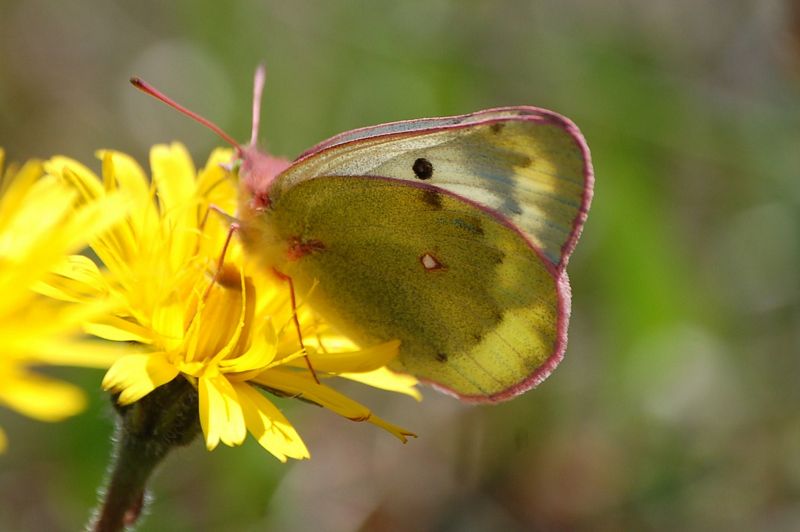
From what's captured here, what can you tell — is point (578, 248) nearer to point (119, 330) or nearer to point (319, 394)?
point (319, 394)

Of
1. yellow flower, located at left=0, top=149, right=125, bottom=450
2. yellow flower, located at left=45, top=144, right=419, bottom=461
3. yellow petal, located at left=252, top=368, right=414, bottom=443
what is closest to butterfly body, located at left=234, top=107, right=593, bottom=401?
yellow flower, located at left=45, top=144, right=419, bottom=461

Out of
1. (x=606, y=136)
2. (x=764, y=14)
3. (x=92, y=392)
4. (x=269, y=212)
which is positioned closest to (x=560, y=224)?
(x=269, y=212)

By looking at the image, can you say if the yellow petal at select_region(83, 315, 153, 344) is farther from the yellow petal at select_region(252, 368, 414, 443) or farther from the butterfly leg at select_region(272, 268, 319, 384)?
the butterfly leg at select_region(272, 268, 319, 384)

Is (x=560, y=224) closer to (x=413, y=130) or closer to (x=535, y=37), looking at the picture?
(x=413, y=130)

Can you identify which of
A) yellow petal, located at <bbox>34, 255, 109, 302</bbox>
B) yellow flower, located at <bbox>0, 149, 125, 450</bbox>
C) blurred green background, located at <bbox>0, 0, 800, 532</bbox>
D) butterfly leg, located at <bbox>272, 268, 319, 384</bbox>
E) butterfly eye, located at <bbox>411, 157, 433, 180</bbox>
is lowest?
blurred green background, located at <bbox>0, 0, 800, 532</bbox>

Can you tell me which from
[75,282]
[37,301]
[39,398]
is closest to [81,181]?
[75,282]

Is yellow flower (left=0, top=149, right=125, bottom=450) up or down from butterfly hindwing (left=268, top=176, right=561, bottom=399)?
up
